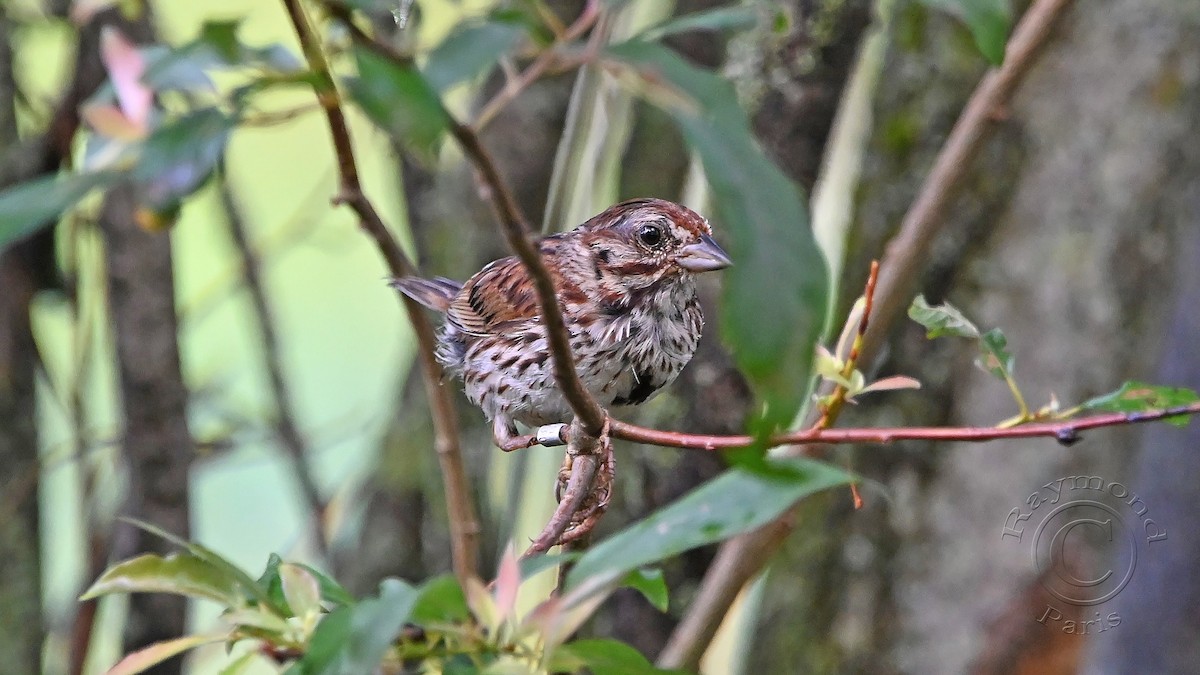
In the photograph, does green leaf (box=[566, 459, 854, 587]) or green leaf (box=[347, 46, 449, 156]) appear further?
green leaf (box=[566, 459, 854, 587])

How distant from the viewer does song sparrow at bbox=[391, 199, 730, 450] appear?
8.80 ft

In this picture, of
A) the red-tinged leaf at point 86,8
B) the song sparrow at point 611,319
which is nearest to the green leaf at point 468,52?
the song sparrow at point 611,319

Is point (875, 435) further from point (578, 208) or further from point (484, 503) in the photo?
point (484, 503)

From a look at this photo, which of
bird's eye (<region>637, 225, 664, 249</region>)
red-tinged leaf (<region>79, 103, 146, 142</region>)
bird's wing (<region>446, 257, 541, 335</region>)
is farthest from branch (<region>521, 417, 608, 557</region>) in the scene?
bird's wing (<region>446, 257, 541, 335</region>)

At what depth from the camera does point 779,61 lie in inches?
141

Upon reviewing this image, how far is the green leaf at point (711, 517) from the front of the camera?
3.74 ft

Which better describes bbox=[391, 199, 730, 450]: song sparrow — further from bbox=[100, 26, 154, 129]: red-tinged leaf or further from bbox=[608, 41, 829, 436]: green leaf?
bbox=[608, 41, 829, 436]: green leaf

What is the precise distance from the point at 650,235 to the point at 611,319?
7.6 inches

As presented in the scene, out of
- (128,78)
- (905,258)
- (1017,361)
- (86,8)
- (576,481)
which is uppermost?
(86,8)

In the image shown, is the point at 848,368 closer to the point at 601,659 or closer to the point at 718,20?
the point at 718,20

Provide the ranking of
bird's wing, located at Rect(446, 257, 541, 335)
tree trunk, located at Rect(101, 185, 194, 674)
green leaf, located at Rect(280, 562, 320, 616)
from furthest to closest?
tree trunk, located at Rect(101, 185, 194, 674)
bird's wing, located at Rect(446, 257, 541, 335)
green leaf, located at Rect(280, 562, 320, 616)

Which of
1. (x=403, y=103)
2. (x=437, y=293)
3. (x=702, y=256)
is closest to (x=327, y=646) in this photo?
(x=403, y=103)

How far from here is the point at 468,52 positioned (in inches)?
47.1

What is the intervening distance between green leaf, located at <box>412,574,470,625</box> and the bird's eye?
1.55 m
